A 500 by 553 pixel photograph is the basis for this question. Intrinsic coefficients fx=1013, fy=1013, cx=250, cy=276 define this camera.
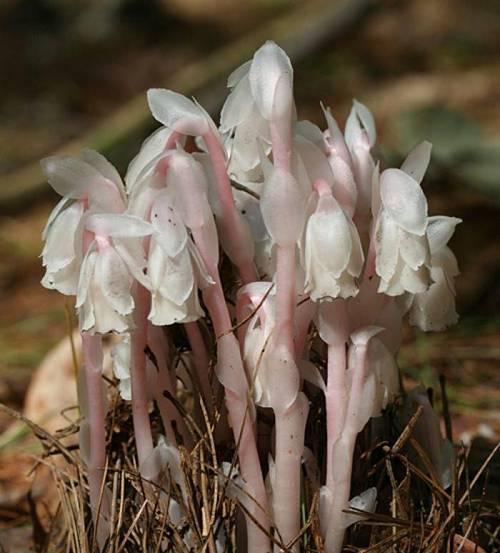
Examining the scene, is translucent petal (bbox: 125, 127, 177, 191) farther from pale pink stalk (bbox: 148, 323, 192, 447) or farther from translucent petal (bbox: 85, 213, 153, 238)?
pale pink stalk (bbox: 148, 323, 192, 447)

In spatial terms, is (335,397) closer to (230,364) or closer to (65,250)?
(230,364)

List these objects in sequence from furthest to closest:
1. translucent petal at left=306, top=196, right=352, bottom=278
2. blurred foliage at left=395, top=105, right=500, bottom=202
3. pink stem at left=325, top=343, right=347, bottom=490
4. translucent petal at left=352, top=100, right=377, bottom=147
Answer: blurred foliage at left=395, top=105, right=500, bottom=202
translucent petal at left=352, top=100, right=377, bottom=147
pink stem at left=325, top=343, right=347, bottom=490
translucent petal at left=306, top=196, right=352, bottom=278

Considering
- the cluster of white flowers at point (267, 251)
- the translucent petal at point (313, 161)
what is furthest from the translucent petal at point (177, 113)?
the translucent petal at point (313, 161)

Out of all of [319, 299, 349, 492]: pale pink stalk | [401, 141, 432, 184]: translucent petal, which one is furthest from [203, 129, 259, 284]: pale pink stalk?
[401, 141, 432, 184]: translucent petal

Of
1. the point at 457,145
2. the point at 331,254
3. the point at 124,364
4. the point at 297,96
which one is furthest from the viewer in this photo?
the point at 297,96

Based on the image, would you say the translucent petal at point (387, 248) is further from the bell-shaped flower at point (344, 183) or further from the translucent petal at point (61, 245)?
the translucent petal at point (61, 245)

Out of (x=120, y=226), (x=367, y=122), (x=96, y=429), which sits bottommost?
(x=96, y=429)

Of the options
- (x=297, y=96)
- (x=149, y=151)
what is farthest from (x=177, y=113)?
(x=297, y=96)

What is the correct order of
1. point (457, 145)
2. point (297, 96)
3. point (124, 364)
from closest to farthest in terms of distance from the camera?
point (124, 364) < point (457, 145) < point (297, 96)
